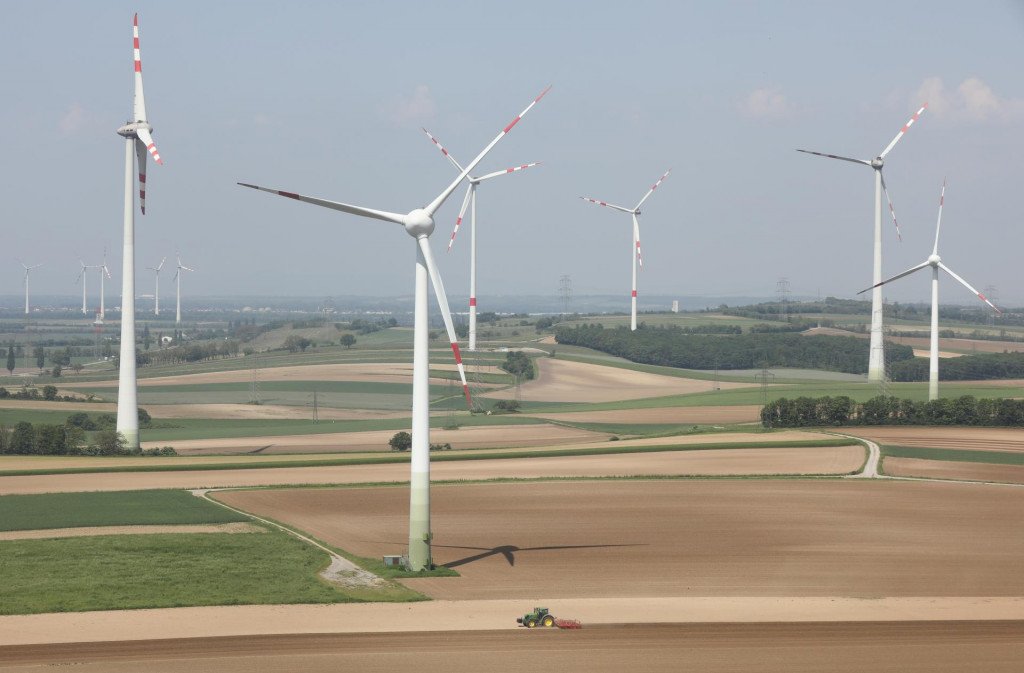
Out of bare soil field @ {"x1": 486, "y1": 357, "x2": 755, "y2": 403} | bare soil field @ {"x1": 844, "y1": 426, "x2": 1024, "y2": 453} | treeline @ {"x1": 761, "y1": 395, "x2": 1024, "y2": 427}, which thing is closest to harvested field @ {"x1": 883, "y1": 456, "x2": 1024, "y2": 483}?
bare soil field @ {"x1": 844, "y1": 426, "x2": 1024, "y2": 453}

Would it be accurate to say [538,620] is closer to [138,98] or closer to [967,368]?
[138,98]

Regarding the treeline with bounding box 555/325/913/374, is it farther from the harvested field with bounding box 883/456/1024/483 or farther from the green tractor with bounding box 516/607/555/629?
the green tractor with bounding box 516/607/555/629

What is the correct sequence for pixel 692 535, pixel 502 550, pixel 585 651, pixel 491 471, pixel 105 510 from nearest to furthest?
pixel 585 651
pixel 502 550
pixel 692 535
pixel 105 510
pixel 491 471

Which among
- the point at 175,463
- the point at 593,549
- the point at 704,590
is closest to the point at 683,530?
the point at 593,549

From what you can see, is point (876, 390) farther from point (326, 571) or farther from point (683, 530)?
point (326, 571)

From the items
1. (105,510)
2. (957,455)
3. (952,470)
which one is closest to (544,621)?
(105,510)

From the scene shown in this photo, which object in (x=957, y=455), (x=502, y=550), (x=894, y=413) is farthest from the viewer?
(x=894, y=413)
